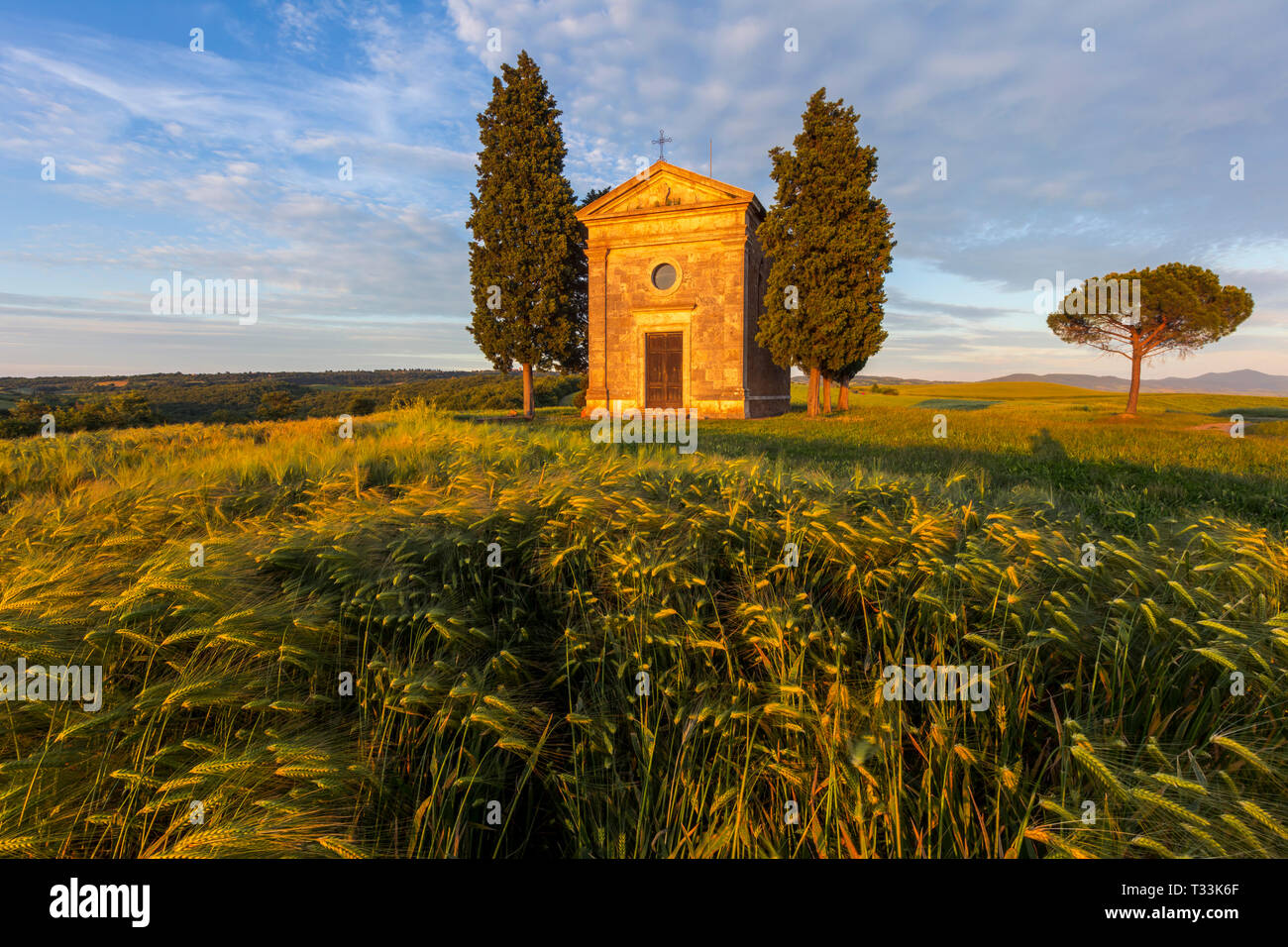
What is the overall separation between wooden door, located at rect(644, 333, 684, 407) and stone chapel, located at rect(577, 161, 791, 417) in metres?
0.05

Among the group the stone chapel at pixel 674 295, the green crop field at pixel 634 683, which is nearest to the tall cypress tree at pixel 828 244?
the stone chapel at pixel 674 295

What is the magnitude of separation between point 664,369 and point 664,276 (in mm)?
4294

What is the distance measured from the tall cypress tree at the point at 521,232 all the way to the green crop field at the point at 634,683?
20426 millimetres

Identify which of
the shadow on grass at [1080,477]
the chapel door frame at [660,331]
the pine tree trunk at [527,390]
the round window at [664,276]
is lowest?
the shadow on grass at [1080,477]

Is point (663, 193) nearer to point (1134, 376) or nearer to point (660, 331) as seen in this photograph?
point (660, 331)

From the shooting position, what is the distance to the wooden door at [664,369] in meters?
23.0

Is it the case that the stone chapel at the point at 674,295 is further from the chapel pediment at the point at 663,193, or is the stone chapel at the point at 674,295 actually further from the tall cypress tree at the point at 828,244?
the tall cypress tree at the point at 828,244

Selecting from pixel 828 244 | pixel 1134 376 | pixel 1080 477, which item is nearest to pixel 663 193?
pixel 828 244

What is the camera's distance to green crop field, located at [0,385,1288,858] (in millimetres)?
1711

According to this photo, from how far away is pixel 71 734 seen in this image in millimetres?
1891

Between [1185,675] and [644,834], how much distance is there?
2.41m

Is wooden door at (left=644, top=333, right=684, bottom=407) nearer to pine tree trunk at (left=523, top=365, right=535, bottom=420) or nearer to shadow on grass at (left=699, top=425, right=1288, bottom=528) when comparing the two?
pine tree trunk at (left=523, top=365, right=535, bottom=420)

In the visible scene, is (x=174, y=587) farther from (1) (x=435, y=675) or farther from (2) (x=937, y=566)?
(2) (x=937, y=566)

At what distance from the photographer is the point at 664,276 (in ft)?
75.6
